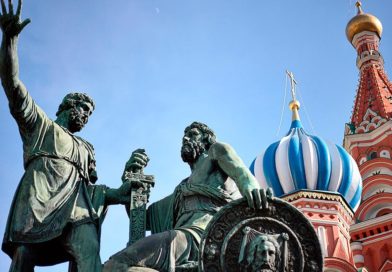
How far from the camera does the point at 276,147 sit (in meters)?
31.8

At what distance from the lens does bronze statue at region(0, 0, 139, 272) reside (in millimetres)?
5691

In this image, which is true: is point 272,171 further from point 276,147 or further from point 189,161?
point 189,161

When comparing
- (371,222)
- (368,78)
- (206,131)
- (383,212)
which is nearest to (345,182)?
(371,222)

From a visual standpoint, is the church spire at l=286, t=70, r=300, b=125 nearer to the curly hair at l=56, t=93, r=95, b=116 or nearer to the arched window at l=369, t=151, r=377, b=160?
the arched window at l=369, t=151, r=377, b=160

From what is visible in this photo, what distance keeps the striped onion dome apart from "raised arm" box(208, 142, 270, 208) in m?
23.8

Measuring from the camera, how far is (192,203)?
6.01 m

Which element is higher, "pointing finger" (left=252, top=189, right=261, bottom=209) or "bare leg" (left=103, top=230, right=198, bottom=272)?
"pointing finger" (left=252, top=189, right=261, bottom=209)

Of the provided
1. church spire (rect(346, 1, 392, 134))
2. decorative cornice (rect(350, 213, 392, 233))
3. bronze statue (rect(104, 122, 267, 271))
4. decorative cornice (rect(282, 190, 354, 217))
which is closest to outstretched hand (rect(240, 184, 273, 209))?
bronze statue (rect(104, 122, 267, 271))

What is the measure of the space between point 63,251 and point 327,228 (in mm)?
24484

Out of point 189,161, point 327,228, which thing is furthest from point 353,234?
point 189,161

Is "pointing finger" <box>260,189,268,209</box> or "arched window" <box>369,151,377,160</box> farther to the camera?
"arched window" <box>369,151,377,160</box>

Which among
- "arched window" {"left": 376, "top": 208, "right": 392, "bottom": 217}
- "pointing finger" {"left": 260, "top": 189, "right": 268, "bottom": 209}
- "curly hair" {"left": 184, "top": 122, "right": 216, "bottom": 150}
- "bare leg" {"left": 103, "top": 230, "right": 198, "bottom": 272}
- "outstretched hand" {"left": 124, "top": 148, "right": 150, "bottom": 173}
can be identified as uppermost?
"arched window" {"left": 376, "top": 208, "right": 392, "bottom": 217}

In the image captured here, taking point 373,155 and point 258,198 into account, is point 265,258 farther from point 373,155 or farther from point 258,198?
point 373,155

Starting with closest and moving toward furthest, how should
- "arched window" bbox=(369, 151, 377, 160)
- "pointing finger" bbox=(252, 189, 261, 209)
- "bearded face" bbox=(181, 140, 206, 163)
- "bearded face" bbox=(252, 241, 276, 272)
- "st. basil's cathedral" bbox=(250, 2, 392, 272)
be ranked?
"bearded face" bbox=(252, 241, 276, 272)
"pointing finger" bbox=(252, 189, 261, 209)
"bearded face" bbox=(181, 140, 206, 163)
"st. basil's cathedral" bbox=(250, 2, 392, 272)
"arched window" bbox=(369, 151, 377, 160)
